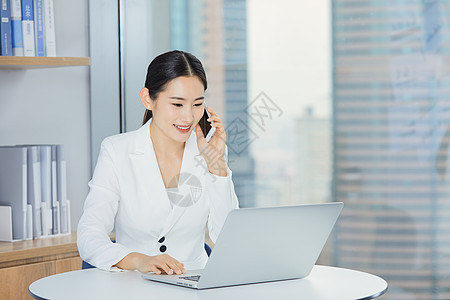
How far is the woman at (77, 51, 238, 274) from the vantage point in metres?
2.29

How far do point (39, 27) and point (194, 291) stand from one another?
5.43 feet

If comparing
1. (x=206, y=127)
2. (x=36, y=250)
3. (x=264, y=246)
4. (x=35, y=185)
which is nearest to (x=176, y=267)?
(x=264, y=246)

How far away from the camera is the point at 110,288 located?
1.74 meters

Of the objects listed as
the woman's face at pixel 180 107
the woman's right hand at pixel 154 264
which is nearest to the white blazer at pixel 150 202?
the woman's face at pixel 180 107

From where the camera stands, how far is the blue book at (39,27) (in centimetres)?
290

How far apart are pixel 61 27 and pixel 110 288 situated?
189cm

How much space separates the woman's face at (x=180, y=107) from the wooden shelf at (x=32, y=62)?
768 mm

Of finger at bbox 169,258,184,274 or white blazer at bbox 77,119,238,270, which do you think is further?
white blazer at bbox 77,119,238,270

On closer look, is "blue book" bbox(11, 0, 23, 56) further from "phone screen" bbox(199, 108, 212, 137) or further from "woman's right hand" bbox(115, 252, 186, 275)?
"woman's right hand" bbox(115, 252, 186, 275)

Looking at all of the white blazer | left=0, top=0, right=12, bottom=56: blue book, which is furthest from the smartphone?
left=0, top=0, right=12, bottom=56: blue book

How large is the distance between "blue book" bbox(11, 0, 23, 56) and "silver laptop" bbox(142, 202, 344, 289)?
4.57 feet

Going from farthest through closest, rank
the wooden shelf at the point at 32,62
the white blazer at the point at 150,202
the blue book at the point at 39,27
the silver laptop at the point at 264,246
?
the blue book at the point at 39,27 → the wooden shelf at the point at 32,62 → the white blazer at the point at 150,202 → the silver laptop at the point at 264,246

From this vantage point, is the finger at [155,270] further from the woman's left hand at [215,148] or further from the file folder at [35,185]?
the file folder at [35,185]

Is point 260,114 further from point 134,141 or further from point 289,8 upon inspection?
point 134,141
